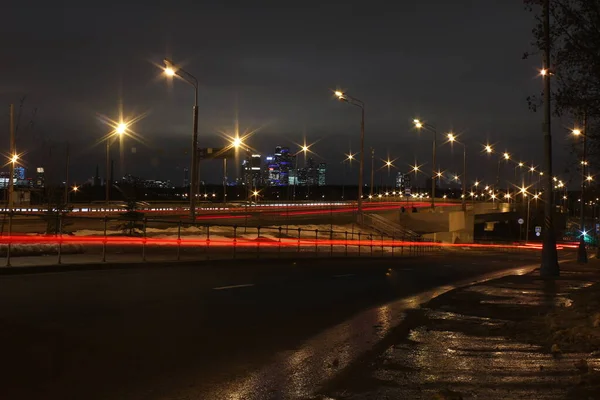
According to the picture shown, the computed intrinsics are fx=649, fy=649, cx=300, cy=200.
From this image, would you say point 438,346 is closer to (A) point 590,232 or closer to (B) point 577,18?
(B) point 577,18

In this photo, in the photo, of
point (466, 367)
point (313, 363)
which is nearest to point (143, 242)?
point (313, 363)

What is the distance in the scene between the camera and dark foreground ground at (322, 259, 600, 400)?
6711 mm

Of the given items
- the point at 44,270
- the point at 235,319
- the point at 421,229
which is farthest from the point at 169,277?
the point at 421,229

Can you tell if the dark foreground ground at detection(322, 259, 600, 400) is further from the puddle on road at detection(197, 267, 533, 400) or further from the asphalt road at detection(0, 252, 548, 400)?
the asphalt road at detection(0, 252, 548, 400)

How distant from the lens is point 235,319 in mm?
11695

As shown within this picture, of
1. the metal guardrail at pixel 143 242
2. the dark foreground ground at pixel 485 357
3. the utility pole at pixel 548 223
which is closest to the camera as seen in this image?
the dark foreground ground at pixel 485 357

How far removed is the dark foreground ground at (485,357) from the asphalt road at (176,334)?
613 millimetres

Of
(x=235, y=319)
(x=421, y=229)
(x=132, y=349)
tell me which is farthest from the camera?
(x=421, y=229)

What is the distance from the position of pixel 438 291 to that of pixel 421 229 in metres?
55.4

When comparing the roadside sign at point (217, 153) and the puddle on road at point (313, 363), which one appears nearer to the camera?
the puddle on road at point (313, 363)

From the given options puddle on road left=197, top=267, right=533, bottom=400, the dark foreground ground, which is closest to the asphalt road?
puddle on road left=197, top=267, right=533, bottom=400

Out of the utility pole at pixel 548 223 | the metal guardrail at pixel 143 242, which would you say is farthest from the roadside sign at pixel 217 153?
the utility pole at pixel 548 223

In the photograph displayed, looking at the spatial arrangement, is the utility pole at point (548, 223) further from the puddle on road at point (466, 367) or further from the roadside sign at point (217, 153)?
the roadside sign at point (217, 153)

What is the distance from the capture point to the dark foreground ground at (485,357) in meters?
6.71
